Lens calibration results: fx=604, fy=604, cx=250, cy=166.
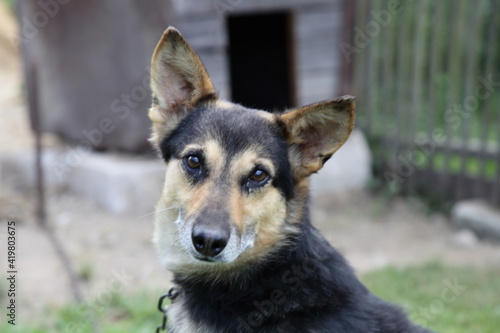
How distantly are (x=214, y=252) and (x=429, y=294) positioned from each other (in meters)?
3.53

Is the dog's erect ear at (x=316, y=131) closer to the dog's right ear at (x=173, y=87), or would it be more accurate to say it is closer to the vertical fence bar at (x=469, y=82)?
the dog's right ear at (x=173, y=87)

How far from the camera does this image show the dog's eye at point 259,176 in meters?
3.17

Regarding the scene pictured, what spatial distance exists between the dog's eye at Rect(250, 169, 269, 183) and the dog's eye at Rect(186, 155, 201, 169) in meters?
0.29

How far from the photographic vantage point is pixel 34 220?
7.48 meters

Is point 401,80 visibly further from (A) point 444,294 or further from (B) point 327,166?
(A) point 444,294

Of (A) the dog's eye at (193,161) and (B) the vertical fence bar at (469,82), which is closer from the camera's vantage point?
(A) the dog's eye at (193,161)

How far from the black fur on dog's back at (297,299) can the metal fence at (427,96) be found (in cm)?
507

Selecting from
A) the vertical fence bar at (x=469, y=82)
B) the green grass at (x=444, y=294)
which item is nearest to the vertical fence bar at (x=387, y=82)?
the vertical fence bar at (x=469, y=82)

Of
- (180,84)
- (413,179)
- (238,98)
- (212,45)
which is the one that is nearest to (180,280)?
(180,84)

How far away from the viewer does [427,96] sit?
875 centimetres

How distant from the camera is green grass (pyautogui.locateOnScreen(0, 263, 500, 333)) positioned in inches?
192

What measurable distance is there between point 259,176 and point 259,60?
26.8 ft

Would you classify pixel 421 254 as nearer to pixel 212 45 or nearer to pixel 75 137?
pixel 212 45

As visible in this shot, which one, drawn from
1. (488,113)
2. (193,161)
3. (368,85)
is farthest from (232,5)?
(193,161)
